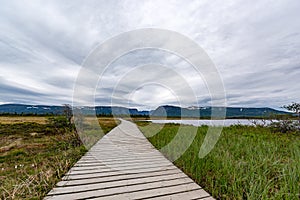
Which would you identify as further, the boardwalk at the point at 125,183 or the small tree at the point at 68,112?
the small tree at the point at 68,112

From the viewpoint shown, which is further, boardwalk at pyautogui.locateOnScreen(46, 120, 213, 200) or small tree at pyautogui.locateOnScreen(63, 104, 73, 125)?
small tree at pyautogui.locateOnScreen(63, 104, 73, 125)

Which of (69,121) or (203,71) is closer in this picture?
(203,71)

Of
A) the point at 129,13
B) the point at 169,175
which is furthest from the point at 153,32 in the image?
the point at 169,175

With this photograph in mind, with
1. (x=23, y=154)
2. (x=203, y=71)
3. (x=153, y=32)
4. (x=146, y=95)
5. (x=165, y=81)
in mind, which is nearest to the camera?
(x=203, y=71)

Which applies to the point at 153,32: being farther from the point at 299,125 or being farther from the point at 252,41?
the point at 299,125

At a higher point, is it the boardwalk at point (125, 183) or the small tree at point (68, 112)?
the small tree at point (68, 112)

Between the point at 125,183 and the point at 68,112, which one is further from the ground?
the point at 68,112

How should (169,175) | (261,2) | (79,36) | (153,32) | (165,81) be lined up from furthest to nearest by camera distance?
(165,81), (79,36), (153,32), (261,2), (169,175)

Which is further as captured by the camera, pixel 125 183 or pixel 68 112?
pixel 68 112

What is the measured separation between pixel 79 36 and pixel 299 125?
11468 mm

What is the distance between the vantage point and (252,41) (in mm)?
8562

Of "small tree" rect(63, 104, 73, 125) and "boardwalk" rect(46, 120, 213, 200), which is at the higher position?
"small tree" rect(63, 104, 73, 125)

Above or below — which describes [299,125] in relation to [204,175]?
above

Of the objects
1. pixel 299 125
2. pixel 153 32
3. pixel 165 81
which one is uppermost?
pixel 153 32
